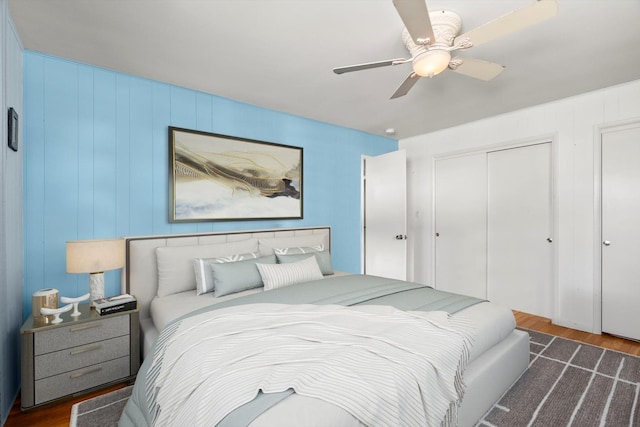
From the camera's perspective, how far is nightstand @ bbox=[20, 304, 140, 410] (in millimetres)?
1837

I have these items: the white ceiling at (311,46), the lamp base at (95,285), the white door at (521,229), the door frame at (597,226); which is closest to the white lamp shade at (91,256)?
the lamp base at (95,285)

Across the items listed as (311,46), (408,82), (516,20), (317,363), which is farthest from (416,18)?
(317,363)

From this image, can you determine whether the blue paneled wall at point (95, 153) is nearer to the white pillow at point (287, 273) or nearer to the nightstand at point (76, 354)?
the nightstand at point (76, 354)

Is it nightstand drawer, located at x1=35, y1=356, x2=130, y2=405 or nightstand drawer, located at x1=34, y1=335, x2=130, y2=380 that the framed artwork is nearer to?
nightstand drawer, located at x1=34, y1=335, x2=130, y2=380

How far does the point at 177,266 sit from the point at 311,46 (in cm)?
202

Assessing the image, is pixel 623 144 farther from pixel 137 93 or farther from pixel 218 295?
pixel 137 93

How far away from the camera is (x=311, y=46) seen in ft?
6.95

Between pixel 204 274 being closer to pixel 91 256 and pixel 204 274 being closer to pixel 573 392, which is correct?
pixel 91 256

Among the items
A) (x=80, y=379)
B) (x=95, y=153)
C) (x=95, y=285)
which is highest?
(x=95, y=153)

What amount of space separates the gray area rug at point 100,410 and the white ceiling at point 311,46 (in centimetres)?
240

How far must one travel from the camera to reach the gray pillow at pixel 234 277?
7.84 feet

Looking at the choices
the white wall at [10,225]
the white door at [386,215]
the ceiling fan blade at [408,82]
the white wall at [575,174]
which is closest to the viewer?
the white wall at [10,225]

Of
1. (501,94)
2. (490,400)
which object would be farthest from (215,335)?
(501,94)

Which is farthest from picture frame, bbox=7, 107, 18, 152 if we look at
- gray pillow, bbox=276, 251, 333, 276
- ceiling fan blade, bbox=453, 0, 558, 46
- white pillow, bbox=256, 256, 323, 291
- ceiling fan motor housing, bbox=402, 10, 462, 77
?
ceiling fan blade, bbox=453, 0, 558, 46
